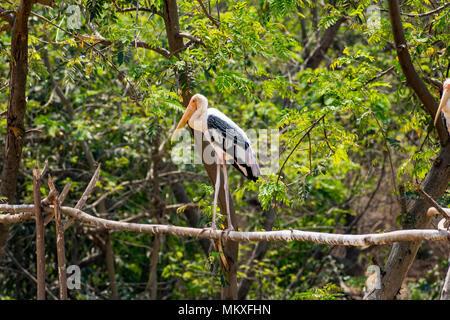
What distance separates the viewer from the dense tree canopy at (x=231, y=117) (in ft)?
18.5

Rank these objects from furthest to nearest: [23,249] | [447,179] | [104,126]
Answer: [23,249], [104,126], [447,179]

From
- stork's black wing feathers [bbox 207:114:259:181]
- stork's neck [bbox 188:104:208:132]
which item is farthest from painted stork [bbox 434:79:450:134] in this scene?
stork's neck [bbox 188:104:208:132]

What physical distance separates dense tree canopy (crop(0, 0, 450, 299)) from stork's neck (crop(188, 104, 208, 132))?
13.9 inches

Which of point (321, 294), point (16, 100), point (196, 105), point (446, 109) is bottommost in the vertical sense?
point (321, 294)

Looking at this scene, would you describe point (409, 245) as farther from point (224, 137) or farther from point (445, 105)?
point (224, 137)

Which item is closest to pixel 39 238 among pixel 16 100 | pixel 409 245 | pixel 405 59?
pixel 16 100

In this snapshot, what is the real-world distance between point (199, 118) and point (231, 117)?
12.9 feet

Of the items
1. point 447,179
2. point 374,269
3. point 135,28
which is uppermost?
point 135,28

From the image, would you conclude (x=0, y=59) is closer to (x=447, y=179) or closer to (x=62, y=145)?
(x=62, y=145)

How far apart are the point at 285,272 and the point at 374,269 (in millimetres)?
4209

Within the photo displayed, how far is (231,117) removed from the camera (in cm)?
903

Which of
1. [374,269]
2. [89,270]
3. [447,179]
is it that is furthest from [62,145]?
[447,179]

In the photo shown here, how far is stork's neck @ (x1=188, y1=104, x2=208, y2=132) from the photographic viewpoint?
5.09m
